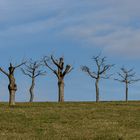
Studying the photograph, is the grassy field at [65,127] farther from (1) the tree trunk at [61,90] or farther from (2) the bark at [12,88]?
(1) the tree trunk at [61,90]

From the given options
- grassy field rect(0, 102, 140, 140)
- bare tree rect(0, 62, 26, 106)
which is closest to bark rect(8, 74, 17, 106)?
bare tree rect(0, 62, 26, 106)

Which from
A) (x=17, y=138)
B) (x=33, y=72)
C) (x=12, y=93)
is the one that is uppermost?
(x=33, y=72)

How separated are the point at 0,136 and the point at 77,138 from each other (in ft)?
13.4

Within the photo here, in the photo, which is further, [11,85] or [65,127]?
→ [11,85]

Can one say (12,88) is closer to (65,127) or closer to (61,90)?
(61,90)

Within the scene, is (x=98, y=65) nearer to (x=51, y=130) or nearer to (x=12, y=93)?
(x=12, y=93)

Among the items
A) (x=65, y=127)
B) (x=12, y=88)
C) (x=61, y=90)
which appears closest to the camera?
(x=65, y=127)

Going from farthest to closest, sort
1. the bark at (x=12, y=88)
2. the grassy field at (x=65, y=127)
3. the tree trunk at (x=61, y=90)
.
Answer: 1. the tree trunk at (x=61, y=90)
2. the bark at (x=12, y=88)
3. the grassy field at (x=65, y=127)

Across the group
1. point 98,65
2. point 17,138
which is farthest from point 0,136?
point 98,65

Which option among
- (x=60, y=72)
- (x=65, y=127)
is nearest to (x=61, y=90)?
(x=60, y=72)

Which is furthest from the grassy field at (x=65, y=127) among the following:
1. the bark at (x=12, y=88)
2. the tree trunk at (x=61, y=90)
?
the tree trunk at (x=61, y=90)

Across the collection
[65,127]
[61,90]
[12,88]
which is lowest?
[65,127]

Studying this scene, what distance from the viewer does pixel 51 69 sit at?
253 feet

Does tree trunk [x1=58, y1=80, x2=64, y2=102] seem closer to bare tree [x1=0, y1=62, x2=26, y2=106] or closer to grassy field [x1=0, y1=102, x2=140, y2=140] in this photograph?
bare tree [x1=0, y1=62, x2=26, y2=106]
